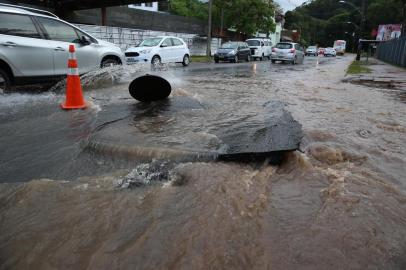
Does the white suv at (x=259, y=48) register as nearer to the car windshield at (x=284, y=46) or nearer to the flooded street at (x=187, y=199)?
the car windshield at (x=284, y=46)

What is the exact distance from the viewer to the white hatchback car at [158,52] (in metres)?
17.2

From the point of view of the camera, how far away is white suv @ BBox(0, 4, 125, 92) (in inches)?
282

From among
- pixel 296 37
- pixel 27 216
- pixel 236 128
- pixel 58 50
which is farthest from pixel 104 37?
pixel 296 37

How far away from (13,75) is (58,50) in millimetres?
1099

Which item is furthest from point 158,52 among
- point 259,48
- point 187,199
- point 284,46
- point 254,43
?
point 254,43

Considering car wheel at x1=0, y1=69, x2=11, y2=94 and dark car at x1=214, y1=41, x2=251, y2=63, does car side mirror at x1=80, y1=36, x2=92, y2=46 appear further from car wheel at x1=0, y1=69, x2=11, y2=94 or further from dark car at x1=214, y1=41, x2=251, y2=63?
dark car at x1=214, y1=41, x2=251, y2=63

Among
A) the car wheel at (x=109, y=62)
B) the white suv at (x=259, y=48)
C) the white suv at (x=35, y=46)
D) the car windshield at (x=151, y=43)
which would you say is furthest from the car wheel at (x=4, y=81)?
the white suv at (x=259, y=48)

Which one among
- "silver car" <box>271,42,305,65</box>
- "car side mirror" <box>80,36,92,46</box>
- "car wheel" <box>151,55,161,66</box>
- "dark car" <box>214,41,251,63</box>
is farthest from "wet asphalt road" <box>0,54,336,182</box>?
"silver car" <box>271,42,305,65</box>

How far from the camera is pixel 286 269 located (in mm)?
2135

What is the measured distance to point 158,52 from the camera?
17.9m

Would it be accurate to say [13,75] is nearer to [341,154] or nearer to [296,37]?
[341,154]

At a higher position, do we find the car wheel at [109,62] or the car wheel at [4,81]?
the car wheel at [109,62]

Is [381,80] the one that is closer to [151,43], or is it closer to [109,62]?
[151,43]

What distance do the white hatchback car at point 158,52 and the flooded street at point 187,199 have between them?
12283mm
